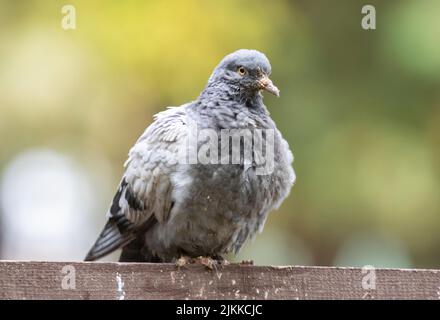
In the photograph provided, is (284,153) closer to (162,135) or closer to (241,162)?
(241,162)

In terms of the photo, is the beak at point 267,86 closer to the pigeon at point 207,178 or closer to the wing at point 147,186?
the pigeon at point 207,178

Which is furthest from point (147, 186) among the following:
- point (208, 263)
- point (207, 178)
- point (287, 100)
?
point (287, 100)

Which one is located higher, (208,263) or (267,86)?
(267,86)

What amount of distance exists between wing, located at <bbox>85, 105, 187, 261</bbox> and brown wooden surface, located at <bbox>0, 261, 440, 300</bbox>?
868 millimetres

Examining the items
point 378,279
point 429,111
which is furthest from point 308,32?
point 378,279

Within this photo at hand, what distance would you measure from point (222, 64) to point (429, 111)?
390cm

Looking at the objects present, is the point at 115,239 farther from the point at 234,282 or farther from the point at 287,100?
the point at 287,100

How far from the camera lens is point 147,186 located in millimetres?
5145

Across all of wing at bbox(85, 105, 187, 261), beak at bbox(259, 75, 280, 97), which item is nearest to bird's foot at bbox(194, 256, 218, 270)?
wing at bbox(85, 105, 187, 261)

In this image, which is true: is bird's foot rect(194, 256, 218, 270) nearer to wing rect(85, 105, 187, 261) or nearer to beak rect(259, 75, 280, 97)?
wing rect(85, 105, 187, 261)

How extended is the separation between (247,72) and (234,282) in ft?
5.23

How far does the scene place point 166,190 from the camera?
5000 mm

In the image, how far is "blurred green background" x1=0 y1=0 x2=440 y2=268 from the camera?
8117 millimetres

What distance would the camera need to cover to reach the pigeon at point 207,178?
16.1 ft
